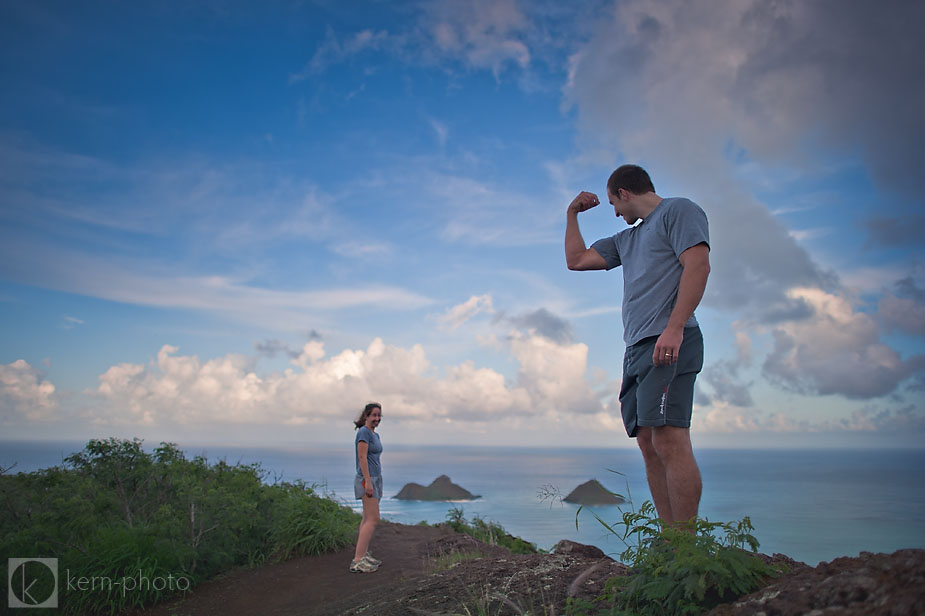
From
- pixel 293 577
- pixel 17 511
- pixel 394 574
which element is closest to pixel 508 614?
pixel 394 574

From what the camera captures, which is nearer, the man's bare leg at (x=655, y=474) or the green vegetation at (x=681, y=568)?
the green vegetation at (x=681, y=568)

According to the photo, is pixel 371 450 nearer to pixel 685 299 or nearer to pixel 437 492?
pixel 685 299

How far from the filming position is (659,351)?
2912 mm

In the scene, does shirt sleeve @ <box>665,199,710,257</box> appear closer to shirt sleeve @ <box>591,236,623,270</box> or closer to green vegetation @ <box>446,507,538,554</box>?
shirt sleeve @ <box>591,236,623,270</box>

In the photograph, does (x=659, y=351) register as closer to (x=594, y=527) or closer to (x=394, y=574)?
(x=594, y=527)

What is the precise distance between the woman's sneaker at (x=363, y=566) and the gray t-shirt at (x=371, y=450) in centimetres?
89

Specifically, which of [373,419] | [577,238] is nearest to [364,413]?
[373,419]

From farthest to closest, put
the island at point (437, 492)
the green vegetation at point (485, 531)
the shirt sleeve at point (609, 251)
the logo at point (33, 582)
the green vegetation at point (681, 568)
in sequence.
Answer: the island at point (437, 492) → the green vegetation at point (485, 531) → the logo at point (33, 582) → the shirt sleeve at point (609, 251) → the green vegetation at point (681, 568)

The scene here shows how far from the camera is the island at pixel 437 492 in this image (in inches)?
455

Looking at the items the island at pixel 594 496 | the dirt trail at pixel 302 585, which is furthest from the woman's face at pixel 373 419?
the island at pixel 594 496

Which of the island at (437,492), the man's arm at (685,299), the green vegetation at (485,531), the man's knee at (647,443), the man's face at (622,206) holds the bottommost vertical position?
the green vegetation at (485,531)

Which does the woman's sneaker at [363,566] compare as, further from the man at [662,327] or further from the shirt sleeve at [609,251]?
the shirt sleeve at [609,251]

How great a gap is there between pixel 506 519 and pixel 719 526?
5.87m

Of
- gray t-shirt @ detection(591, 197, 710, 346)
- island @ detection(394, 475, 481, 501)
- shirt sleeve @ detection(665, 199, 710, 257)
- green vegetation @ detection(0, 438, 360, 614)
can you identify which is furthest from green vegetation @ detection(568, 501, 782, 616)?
island @ detection(394, 475, 481, 501)
